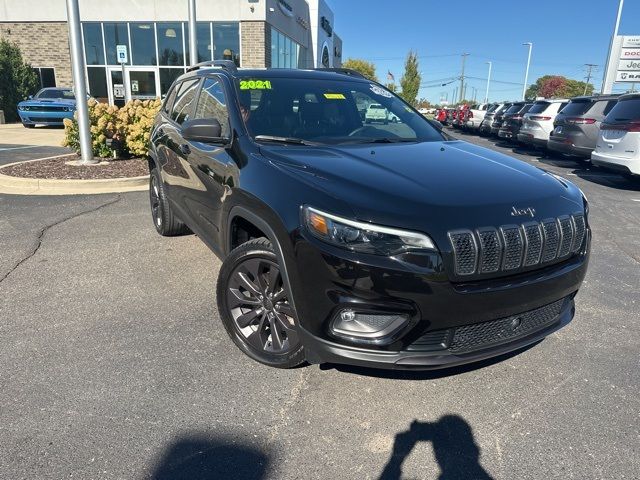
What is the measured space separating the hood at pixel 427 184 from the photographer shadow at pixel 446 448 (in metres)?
1.04

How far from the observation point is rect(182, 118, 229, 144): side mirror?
321 cm

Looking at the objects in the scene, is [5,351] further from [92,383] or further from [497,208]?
[497,208]

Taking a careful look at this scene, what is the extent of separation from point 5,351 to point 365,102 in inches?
126

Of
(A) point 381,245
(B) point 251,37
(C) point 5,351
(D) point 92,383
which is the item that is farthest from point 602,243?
(B) point 251,37

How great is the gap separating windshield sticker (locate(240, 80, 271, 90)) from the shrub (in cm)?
595

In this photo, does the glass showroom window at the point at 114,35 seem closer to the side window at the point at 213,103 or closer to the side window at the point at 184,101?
the side window at the point at 184,101

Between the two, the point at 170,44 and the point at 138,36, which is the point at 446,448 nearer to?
the point at 170,44

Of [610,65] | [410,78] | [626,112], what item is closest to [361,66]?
[410,78]

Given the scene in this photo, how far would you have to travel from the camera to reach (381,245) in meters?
2.27

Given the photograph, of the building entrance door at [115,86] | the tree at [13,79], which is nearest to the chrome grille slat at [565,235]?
the building entrance door at [115,86]

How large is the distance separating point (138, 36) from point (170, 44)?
1.48m

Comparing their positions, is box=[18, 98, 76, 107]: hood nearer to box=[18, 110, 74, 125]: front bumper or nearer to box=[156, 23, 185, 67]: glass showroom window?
box=[18, 110, 74, 125]: front bumper

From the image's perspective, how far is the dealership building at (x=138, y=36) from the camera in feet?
67.5

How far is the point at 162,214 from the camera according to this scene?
5.32 metres
